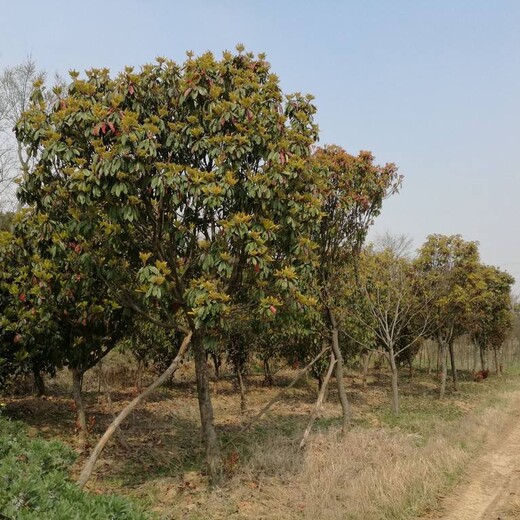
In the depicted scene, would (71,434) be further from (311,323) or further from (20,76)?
(20,76)

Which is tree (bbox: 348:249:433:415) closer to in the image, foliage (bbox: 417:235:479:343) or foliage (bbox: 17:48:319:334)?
foliage (bbox: 417:235:479:343)

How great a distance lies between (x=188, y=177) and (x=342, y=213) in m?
5.43

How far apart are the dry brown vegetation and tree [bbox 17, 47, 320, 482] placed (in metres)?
0.93

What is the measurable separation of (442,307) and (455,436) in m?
8.97

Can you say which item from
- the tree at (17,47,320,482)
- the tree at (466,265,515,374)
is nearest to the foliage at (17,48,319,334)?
the tree at (17,47,320,482)

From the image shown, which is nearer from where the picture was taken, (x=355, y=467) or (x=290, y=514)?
(x=290, y=514)

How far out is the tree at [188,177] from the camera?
6871 millimetres

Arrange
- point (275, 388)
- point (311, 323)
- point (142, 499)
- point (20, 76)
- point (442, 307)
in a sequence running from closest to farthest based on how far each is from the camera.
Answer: point (142, 499), point (311, 323), point (442, 307), point (275, 388), point (20, 76)

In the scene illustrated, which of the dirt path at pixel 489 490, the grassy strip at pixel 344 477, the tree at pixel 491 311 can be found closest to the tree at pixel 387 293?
the tree at pixel 491 311

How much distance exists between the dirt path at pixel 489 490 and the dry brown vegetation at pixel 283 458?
296 mm

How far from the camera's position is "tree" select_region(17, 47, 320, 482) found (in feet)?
22.5

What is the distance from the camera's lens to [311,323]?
15523 mm

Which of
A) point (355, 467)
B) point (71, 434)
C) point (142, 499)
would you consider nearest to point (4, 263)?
point (71, 434)

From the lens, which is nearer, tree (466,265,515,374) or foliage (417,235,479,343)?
foliage (417,235,479,343)
